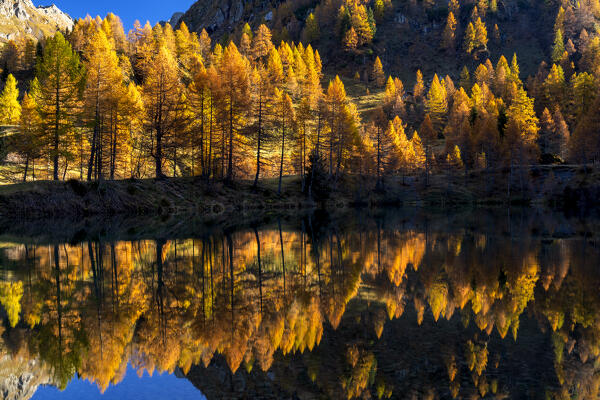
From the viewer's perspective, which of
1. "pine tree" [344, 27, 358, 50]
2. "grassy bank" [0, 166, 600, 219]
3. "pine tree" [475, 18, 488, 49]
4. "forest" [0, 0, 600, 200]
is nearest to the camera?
"grassy bank" [0, 166, 600, 219]

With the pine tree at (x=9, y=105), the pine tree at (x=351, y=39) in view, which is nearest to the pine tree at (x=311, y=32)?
the pine tree at (x=351, y=39)

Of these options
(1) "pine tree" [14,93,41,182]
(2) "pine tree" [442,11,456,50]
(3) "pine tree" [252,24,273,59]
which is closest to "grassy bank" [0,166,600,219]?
(1) "pine tree" [14,93,41,182]

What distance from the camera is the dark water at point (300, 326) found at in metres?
6.86

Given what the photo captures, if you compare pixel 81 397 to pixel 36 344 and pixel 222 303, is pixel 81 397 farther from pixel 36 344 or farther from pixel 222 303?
pixel 222 303

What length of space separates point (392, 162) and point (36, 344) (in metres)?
Result: 71.6

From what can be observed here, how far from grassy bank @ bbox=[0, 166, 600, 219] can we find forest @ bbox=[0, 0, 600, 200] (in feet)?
5.30

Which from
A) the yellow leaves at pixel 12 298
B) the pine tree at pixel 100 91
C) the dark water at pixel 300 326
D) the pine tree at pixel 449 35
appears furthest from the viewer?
the pine tree at pixel 449 35

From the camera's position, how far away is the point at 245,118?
55594mm

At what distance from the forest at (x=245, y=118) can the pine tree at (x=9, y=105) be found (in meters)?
0.19

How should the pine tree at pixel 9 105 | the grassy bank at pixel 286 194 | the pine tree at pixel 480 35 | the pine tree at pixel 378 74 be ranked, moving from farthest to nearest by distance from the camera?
the pine tree at pixel 480 35
the pine tree at pixel 378 74
the pine tree at pixel 9 105
the grassy bank at pixel 286 194

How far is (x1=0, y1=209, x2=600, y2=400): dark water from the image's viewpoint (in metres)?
6.86

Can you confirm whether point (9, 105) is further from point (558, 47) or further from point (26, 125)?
point (558, 47)

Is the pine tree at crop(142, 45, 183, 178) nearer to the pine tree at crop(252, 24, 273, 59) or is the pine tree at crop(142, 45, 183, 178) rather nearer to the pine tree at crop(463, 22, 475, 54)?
the pine tree at crop(252, 24, 273, 59)

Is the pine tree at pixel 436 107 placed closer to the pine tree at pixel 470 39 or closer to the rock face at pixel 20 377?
the pine tree at pixel 470 39
